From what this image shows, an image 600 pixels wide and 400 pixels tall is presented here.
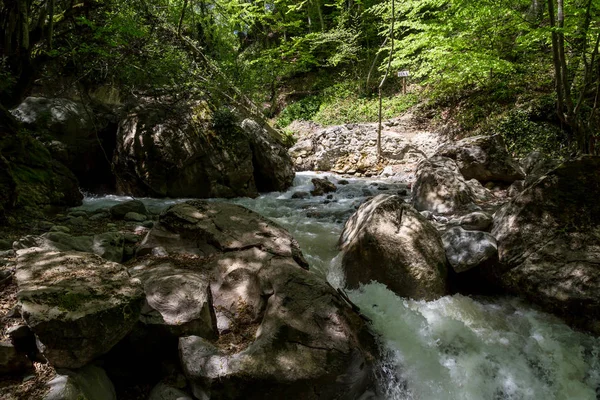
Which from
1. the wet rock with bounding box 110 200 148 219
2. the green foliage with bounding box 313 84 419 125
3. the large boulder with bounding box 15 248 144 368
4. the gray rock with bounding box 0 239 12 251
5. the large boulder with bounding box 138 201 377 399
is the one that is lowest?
the large boulder with bounding box 138 201 377 399

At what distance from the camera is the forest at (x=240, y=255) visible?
2256mm

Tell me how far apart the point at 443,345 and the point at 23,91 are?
6773mm

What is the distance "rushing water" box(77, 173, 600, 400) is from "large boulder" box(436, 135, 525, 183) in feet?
17.4

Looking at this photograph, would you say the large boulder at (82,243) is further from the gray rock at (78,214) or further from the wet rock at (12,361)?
the gray rock at (78,214)

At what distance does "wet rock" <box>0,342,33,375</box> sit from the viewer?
1.81 meters

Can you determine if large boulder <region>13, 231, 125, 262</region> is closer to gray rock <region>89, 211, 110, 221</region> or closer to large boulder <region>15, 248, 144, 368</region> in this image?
large boulder <region>15, 248, 144, 368</region>

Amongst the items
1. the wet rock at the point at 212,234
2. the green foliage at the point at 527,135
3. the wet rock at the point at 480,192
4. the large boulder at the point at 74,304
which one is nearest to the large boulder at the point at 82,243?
the wet rock at the point at 212,234

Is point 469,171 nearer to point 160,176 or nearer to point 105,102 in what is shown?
point 160,176

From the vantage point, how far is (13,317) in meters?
2.02

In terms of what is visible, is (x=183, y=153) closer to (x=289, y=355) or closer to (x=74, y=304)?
(x=74, y=304)

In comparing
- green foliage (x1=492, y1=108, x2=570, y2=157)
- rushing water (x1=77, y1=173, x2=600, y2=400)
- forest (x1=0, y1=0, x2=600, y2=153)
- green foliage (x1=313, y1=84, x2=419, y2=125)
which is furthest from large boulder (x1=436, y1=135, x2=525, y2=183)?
green foliage (x1=313, y1=84, x2=419, y2=125)

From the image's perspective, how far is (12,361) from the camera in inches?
71.9

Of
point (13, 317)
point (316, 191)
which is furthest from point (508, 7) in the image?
point (13, 317)

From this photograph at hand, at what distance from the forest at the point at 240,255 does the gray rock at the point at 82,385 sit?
16 mm
